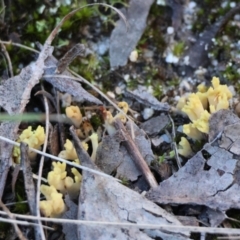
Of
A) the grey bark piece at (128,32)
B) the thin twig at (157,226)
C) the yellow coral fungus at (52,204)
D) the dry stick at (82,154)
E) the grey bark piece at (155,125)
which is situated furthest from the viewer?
the grey bark piece at (128,32)

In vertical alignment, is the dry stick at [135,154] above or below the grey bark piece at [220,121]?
below

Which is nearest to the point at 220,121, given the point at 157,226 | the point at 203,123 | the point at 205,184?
the point at 203,123

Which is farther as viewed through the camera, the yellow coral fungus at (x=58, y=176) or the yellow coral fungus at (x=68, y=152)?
the yellow coral fungus at (x=68, y=152)

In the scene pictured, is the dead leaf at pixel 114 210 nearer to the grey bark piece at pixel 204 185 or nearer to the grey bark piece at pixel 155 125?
the grey bark piece at pixel 204 185

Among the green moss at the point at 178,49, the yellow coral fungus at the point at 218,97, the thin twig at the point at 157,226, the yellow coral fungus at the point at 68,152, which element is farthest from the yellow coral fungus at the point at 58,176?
the green moss at the point at 178,49

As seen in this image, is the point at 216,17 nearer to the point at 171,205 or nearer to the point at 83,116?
the point at 83,116

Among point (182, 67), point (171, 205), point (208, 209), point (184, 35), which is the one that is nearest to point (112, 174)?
point (171, 205)

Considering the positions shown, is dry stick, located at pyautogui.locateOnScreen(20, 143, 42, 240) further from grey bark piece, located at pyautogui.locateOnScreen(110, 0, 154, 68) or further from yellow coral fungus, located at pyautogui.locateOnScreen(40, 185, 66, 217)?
grey bark piece, located at pyautogui.locateOnScreen(110, 0, 154, 68)

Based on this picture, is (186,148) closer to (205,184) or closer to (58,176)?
(205,184)
